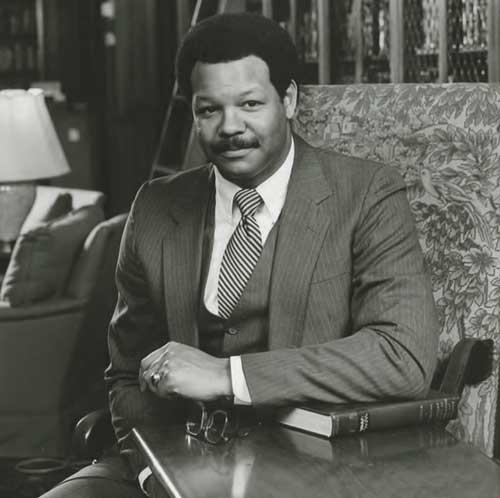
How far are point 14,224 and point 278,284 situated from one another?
2889 mm

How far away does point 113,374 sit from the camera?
198 cm

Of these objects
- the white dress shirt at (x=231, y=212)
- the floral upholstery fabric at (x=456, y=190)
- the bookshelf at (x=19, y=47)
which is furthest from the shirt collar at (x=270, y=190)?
the bookshelf at (x=19, y=47)

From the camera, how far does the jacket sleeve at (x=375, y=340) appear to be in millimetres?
1552

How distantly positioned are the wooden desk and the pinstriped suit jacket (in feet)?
0.37

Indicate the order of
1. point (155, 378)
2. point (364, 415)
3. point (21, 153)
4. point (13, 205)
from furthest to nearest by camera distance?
point (13, 205) < point (21, 153) < point (155, 378) < point (364, 415)

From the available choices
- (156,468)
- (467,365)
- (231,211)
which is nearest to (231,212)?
(231,211)

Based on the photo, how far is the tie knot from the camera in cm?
185

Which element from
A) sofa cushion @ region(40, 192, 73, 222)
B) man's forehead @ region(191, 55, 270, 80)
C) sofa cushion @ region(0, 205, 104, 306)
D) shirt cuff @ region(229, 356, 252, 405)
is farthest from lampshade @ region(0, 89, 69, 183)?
shirt cuff @ region(229, 356, 252, 405)

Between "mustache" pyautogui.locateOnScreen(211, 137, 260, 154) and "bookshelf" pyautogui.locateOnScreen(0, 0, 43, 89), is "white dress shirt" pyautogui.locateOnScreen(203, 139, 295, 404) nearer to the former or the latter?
"mustache" pyautogui.locateOnScreen(211, 137, 260, 154)

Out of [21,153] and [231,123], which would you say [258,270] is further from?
[21,153]

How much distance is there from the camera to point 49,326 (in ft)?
12.0

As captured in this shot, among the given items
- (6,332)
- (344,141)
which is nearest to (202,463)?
(344,141)

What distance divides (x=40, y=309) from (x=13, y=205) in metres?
0.92

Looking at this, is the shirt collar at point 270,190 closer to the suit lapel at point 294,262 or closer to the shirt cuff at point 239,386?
the suit lapel at point 294,262
